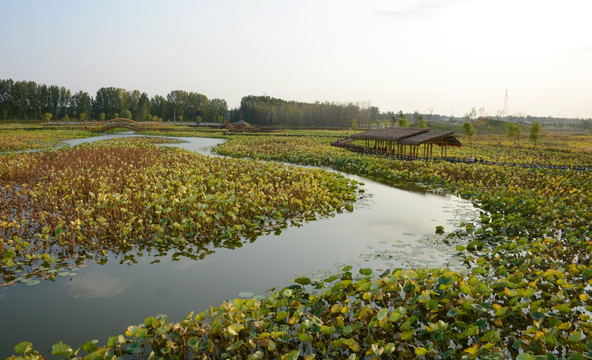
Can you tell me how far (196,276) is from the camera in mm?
7172

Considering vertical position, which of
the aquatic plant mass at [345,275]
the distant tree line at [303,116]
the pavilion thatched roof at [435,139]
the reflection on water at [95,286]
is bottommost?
the reflection on water at [95,286]

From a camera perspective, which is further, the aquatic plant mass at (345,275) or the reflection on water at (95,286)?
the reflection on water at (95,286)

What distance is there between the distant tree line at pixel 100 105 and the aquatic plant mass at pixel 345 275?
2919 inches

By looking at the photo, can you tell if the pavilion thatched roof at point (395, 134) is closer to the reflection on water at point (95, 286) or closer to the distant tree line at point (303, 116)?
the reflection on water at point (95, 286)

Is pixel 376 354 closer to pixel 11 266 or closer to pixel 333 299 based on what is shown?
pixel 333 299

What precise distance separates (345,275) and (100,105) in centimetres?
9971

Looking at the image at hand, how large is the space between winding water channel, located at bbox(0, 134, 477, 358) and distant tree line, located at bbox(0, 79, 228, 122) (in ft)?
268

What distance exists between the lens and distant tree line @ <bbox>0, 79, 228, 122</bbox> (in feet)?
248

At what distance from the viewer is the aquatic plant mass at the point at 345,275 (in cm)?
456

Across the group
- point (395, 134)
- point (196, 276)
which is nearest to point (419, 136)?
point (395, 134)

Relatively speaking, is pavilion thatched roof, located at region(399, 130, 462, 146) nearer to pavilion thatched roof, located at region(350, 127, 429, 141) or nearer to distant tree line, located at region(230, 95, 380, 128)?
pavilion thatched roof, located at region(350, 127, 429, 141)

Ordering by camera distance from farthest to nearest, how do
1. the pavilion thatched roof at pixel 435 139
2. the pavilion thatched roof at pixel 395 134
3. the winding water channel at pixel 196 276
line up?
the pavilion thatched roof at pixel 395 134
the pavilion thatched roof at pixel 435 139
the winding water channel at pixel 196 276

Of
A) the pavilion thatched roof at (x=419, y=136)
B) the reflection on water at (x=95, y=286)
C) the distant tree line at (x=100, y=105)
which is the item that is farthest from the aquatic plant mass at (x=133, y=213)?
the distant tree line at (x=100, y=105)

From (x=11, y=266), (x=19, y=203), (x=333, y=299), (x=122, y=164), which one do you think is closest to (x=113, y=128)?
(x=122, y=164)
